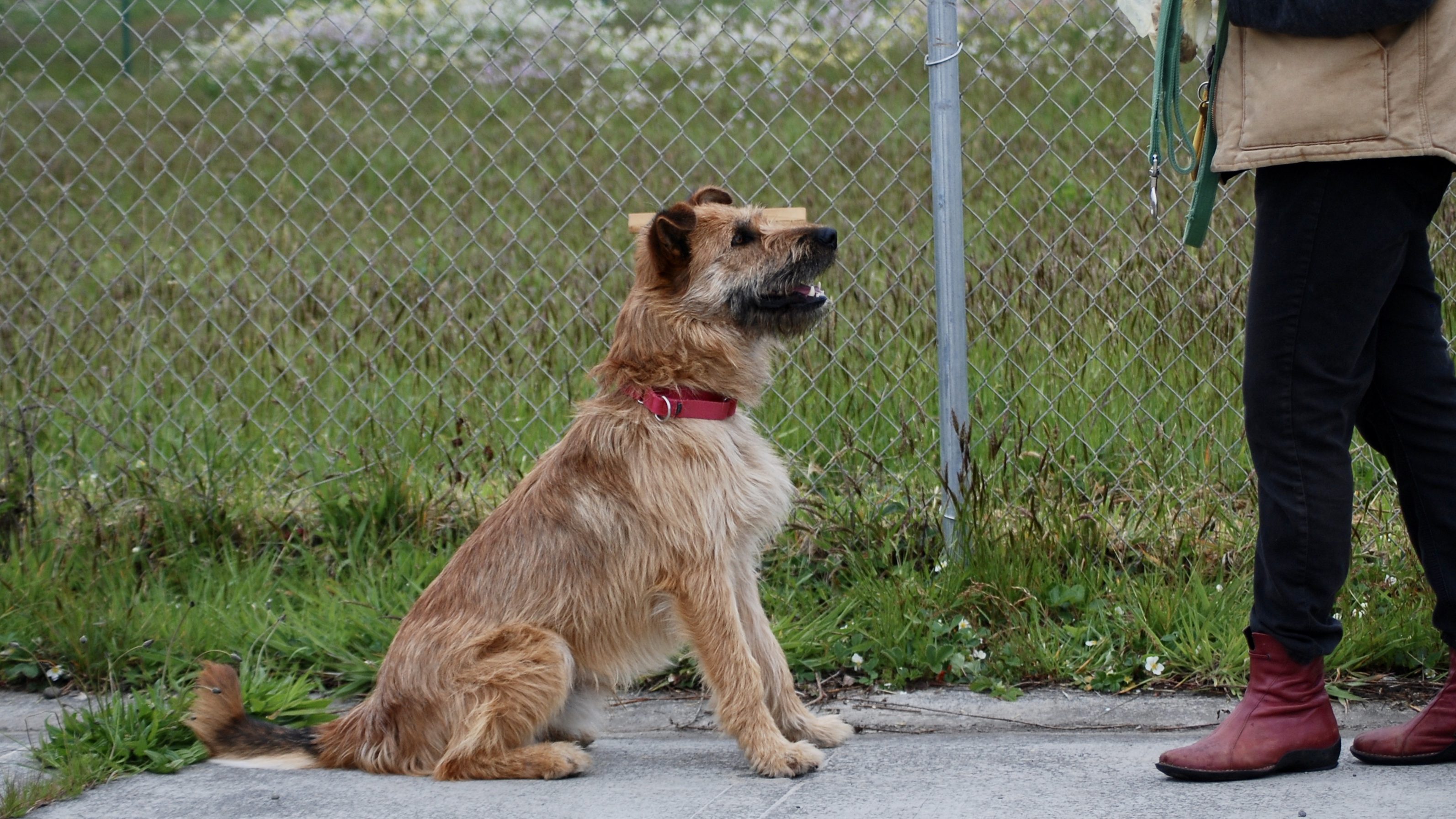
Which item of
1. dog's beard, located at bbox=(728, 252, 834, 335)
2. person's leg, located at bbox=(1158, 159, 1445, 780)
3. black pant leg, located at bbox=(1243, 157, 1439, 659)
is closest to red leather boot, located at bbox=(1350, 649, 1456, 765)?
person's leg, located at bbox=(1158, 159, 1445, 780)

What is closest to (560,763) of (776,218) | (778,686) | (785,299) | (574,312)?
(778,686)

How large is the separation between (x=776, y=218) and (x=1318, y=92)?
137 cm

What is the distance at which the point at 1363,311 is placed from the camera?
8.27ft

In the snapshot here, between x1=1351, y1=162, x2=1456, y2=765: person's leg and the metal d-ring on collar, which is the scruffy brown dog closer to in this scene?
the metal d-ring on collar

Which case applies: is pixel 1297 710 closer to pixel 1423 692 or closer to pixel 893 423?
pixel 1423 692

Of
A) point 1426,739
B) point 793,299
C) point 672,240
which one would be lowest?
point 1426,739

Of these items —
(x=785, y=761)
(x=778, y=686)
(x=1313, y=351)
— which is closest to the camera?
(x=1313, y=351)

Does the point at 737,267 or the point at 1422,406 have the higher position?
the point at 737,267

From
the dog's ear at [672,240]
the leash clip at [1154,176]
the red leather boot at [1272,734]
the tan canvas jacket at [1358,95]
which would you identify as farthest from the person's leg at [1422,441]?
the dog's ear at [672,240]

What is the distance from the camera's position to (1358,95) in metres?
2.40

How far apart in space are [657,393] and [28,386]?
2.64m

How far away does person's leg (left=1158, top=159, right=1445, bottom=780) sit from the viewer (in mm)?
2486

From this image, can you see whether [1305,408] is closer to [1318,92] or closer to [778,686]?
[1318,92]

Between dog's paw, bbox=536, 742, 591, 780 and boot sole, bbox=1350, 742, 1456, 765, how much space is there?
69.8 inches
